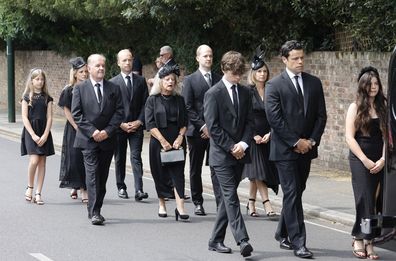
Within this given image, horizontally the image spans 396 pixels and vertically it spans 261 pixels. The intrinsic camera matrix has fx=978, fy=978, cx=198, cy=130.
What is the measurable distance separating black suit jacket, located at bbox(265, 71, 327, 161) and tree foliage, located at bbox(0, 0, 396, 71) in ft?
17.3

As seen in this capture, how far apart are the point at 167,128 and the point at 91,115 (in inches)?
37.2

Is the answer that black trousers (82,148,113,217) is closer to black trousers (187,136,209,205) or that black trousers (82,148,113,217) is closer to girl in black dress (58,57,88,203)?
black trousers (187,136,209,205)

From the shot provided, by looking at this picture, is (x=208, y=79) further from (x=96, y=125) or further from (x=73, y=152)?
(x=73, y=152)

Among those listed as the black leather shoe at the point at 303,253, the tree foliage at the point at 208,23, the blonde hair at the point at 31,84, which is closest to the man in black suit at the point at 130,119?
the blonde hair at the point at 31,84

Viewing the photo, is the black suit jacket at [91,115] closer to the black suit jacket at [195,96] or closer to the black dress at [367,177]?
the black suit jacket at [195,96]

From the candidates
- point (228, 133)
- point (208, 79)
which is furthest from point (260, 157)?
point (228, 133)

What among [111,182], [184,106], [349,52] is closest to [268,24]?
[349,52]

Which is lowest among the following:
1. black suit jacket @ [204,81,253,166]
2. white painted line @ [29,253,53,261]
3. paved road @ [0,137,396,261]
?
white painted line @ [29,253,53,261]

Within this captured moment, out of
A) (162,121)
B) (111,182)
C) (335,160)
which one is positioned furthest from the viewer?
(335,160)

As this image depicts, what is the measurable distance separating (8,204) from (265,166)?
3416mm

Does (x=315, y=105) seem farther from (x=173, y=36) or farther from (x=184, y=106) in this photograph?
(x=173, y=36)

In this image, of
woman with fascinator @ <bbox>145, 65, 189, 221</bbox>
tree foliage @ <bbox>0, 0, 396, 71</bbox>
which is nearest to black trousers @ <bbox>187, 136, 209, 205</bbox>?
woman with fascinator @ <bbox>145, 65, 189, 221</bbox>

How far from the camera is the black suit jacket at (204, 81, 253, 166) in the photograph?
9570 mm

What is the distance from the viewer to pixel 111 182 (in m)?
15.1
